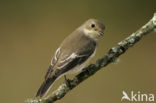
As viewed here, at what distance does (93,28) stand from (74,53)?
0.20 metres

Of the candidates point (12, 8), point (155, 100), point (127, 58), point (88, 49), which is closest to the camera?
point (88, 49)

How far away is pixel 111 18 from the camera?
255 centimetres

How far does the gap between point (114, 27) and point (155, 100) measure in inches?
→ 21.4

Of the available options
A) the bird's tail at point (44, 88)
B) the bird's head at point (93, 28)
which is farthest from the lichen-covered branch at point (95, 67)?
the bird's head at point (93, 28)

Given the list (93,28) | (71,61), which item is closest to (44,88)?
(71,61)

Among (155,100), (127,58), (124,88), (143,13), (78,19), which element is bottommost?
(155,100)

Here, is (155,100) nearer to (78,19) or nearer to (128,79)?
(128,79)

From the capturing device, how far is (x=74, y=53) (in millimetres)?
1470

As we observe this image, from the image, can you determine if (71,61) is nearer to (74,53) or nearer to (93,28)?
(74,53)

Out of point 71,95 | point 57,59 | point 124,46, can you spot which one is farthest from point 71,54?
point 71,95

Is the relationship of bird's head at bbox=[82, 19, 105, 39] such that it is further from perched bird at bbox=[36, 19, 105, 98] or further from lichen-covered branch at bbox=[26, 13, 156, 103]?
lichen-covered branch at bbox=[26, 13, 156, 103]

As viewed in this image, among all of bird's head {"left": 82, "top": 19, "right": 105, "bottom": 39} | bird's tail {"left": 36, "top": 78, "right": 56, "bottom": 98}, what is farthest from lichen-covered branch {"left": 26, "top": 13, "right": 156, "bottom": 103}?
bird's head {"left": 82, "top": 19, "right": 105, "bottom": 39}

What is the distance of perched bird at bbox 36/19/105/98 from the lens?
1406mm

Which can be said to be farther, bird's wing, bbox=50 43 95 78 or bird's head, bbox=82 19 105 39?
bird's head, bbox=82 19 105 39
